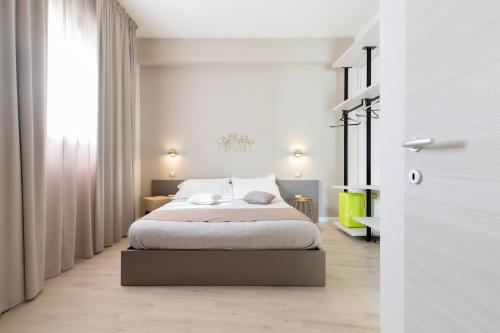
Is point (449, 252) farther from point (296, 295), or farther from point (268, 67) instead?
point (268, 67)

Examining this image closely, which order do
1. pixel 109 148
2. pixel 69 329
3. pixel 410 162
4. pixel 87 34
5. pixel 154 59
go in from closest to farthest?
pixel 410 162, pixel 69 329, pixel 87 34, pixel 109 148, pixel 154 59

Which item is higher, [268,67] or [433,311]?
[268,67]

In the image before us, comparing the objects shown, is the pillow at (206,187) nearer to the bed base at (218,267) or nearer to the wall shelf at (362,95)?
the bed base at (218,267)

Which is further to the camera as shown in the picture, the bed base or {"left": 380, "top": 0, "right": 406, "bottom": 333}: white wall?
the bed base

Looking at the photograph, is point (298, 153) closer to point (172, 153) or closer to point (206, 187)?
point (206, 187)

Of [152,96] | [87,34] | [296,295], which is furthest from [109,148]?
[296,295]

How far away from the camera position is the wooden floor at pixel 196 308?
5.66 ft

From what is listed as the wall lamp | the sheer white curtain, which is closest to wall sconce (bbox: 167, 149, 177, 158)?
the wall lamp

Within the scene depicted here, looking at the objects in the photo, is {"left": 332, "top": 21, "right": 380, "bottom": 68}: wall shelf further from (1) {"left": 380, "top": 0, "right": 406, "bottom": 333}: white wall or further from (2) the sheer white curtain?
(2) the sheer white curtain

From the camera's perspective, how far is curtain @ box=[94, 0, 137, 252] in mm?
3219

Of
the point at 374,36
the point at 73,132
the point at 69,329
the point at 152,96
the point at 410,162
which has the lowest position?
the point at 69,329

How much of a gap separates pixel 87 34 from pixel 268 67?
2.53m

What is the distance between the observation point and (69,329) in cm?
171

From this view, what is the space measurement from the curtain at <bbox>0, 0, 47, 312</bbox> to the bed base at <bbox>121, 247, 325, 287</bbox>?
62 cm
